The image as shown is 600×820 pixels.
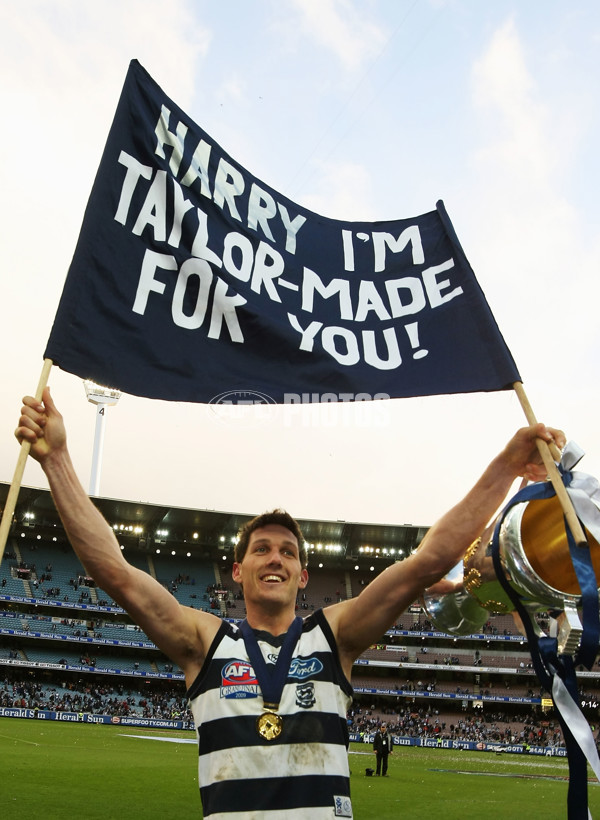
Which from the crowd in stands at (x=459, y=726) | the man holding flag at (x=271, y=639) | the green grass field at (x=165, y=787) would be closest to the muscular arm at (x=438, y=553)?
the man holding flag at (x=271, y=639)

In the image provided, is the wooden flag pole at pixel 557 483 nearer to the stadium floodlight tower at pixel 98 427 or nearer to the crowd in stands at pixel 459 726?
the crowd in stands at pixel 459 726

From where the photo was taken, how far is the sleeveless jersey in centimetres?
256

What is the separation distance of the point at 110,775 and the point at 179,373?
611 inches

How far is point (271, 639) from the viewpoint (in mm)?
3002

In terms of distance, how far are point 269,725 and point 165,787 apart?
14130 mm

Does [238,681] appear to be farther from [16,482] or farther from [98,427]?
[98,427]

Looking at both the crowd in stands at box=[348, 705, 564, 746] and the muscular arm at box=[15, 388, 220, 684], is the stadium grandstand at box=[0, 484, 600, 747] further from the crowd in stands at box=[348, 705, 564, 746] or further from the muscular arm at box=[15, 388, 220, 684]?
the muscular arm at box=[15, 388, 220, 684]

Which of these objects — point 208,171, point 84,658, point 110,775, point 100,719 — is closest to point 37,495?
point 84,658

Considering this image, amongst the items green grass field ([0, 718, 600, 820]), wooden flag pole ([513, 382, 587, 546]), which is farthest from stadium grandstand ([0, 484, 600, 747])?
wooden flag pole ([513, 382, 587, 546])

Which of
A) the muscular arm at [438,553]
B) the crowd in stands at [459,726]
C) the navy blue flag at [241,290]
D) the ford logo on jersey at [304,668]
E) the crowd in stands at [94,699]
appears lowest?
the ford logo on jersey at [304,668]

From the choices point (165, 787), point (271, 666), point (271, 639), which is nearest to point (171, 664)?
point (165, 787)

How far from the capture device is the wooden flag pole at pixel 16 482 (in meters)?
2.55

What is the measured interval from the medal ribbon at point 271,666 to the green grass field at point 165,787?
31.6 feet

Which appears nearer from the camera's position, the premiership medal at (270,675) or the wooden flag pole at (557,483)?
the wooden flag pole at (557,483)
